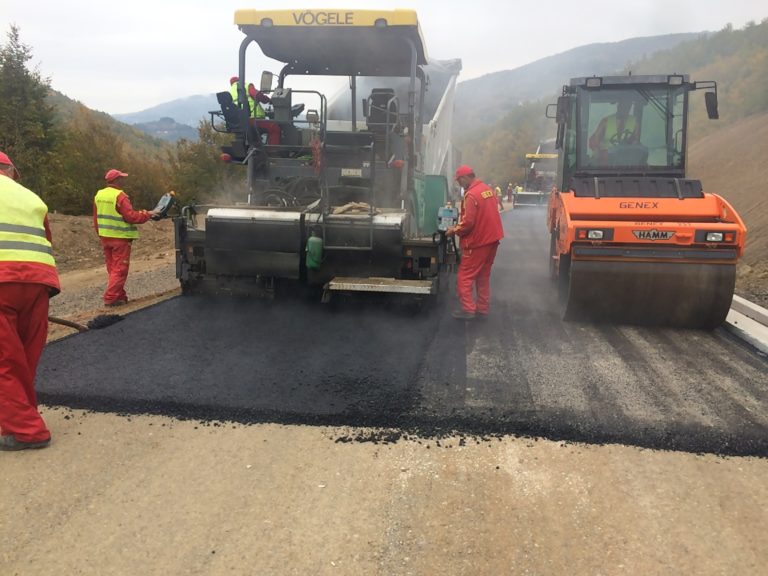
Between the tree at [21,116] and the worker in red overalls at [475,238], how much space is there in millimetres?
13475

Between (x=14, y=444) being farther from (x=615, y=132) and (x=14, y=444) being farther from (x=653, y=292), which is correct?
(x=615, y=132)

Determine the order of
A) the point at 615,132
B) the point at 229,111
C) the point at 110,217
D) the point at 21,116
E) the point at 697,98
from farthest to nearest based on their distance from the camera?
the point at 697,98 → the point at 21,116 → the point at 615,132 → the point at 110,217 → the point at 229,111

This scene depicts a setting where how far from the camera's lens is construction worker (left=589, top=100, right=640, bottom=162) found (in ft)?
20.8

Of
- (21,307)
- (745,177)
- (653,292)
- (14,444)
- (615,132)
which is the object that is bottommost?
(14,444)

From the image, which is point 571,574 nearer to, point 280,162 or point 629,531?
point 629,531

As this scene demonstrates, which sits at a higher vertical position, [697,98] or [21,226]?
[697,98]

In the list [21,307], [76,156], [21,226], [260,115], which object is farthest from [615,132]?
[76,156]

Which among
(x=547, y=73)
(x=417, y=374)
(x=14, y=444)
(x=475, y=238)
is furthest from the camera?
(x=547, y=73)

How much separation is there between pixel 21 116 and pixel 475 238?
1539 centimetres

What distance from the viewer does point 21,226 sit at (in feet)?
9.59

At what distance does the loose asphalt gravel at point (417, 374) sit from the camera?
3.22 m

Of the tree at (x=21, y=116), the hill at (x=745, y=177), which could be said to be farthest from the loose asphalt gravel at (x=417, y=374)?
the tree at (x=21, y=116)

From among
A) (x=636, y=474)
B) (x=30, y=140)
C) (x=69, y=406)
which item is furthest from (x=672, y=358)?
(x=30, y=140)

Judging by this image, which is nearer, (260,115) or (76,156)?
(260,115)
